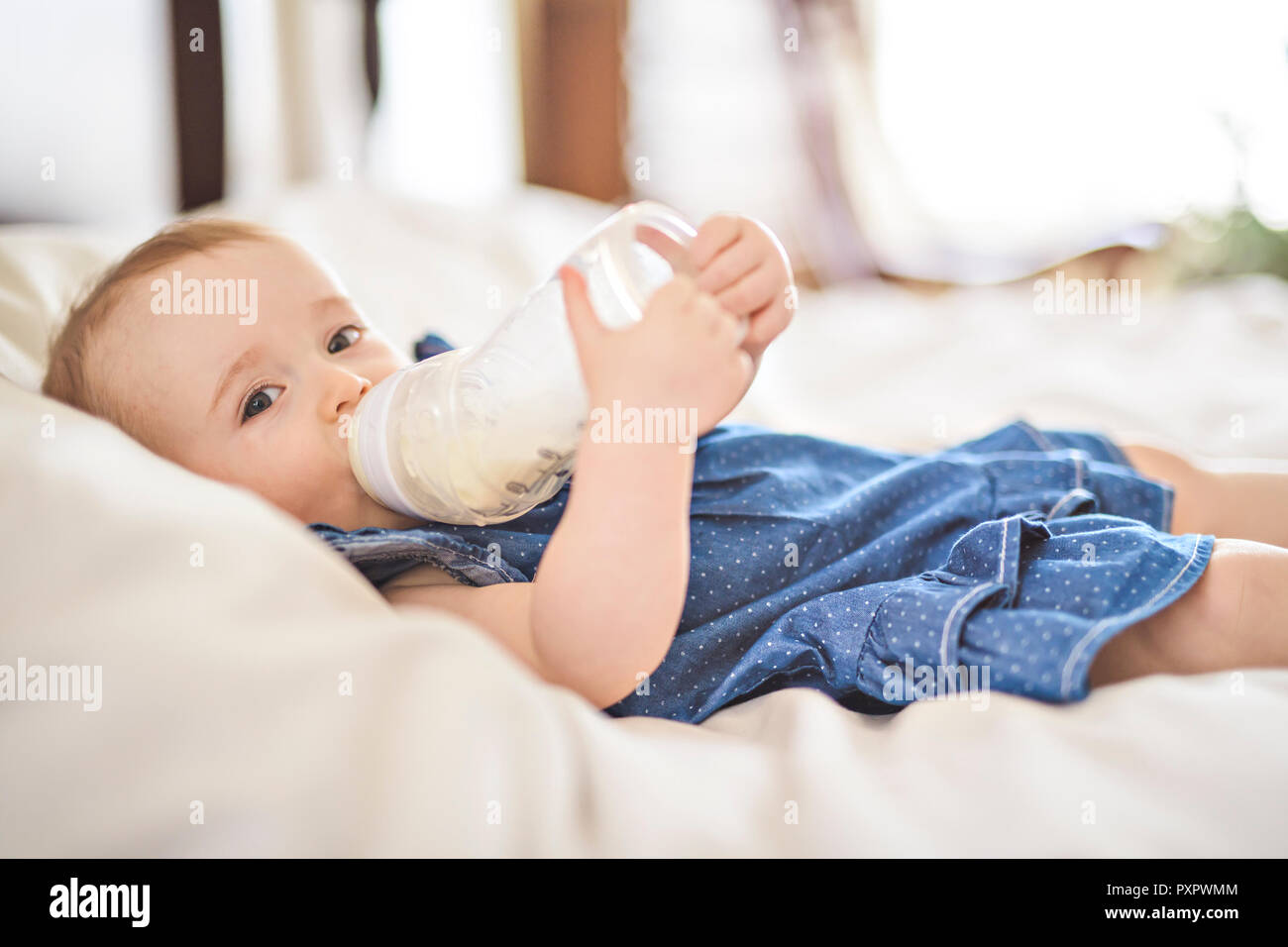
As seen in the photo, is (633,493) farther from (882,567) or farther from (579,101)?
(579,101)

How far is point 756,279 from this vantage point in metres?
0.64

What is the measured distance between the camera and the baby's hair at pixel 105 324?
0.77m

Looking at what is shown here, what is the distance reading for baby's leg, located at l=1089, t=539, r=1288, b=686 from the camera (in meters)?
0.64

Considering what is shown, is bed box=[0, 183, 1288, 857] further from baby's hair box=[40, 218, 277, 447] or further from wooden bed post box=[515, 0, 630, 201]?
wooden bed post box=[515, 0, 630, 201]

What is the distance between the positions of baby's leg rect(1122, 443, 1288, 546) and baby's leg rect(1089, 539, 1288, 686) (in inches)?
11.4

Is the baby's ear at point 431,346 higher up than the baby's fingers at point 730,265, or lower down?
lower down

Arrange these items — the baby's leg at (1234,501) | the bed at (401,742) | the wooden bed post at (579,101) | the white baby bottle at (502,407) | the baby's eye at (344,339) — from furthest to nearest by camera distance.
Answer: the wooden bed post at (579,101)
the baby's leg at (1234,501)
the baby's eye at (344,339)
the white baby bottle at (502,407)
the bed at (401,742)

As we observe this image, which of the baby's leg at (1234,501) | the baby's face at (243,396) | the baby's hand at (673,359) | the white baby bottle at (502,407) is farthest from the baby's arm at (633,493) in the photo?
the baby's leg at (1234,501)

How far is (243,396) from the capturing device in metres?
0.75

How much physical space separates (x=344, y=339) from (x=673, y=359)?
0.40 m

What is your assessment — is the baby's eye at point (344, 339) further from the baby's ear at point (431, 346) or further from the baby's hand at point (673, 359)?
the baby's hand at point (673, 359)

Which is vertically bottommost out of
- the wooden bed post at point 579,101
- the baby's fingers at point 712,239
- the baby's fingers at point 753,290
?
the baby's fingers at point 753,290

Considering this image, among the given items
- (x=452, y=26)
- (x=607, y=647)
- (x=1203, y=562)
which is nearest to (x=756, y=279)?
(x=607, y=647)

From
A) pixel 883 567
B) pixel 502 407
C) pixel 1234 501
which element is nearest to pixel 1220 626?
pixel 883 567
